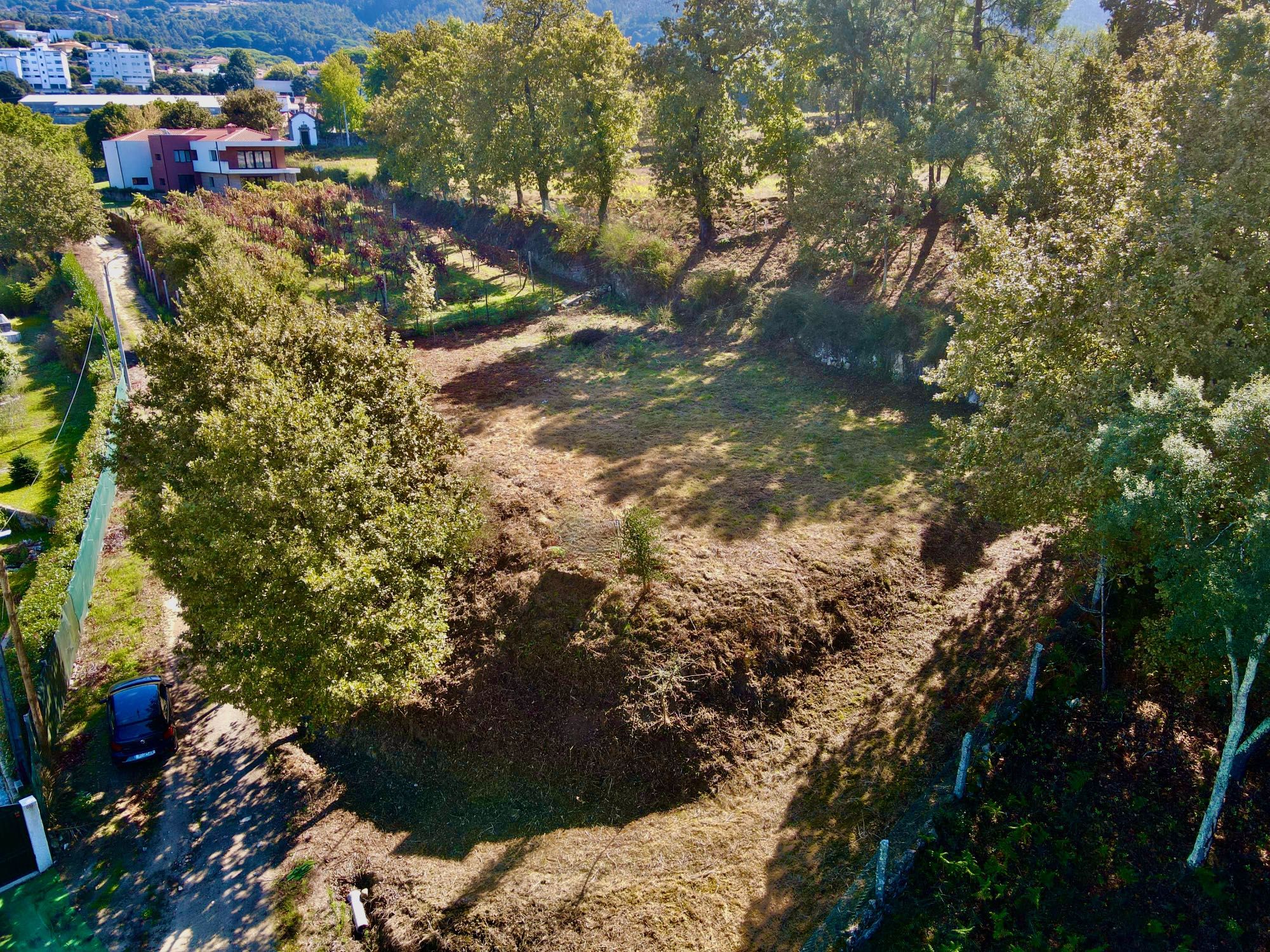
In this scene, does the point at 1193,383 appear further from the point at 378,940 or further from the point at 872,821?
the point at 378,940

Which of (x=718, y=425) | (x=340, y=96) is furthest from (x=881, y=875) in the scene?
(x=340, y=96)

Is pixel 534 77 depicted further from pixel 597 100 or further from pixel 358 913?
pixel 358 913

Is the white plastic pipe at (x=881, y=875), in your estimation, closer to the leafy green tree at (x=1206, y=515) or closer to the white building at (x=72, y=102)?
the leafy green tree at (x=1206, y=515)

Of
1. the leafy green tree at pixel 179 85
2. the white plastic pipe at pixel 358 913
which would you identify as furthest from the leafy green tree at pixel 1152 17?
the leafy green tree at pixel 179 85

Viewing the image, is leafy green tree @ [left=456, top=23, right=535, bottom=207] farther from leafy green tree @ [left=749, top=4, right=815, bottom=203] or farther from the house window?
the house window

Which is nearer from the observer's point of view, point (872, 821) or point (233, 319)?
point (872, 821)

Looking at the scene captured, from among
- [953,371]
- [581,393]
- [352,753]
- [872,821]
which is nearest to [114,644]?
[352,753]
